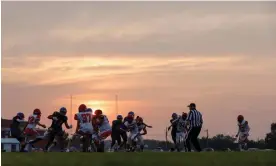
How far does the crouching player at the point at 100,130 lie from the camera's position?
86.7 feet

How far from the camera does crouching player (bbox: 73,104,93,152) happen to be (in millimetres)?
24922

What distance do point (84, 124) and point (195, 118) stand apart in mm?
4077

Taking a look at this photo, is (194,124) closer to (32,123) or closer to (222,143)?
(32,123)

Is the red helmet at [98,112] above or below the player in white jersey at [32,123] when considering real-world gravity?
above

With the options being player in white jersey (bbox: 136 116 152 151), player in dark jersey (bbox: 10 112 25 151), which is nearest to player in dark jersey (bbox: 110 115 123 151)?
player in white jersey (bbox: 136 116 152 151)

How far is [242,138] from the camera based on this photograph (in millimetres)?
31406

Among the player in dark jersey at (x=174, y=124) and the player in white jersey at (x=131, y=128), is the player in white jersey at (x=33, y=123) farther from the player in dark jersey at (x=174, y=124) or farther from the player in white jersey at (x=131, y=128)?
the player in dark jersey at (x=174, y=124)

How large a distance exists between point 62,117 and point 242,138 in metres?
10.0

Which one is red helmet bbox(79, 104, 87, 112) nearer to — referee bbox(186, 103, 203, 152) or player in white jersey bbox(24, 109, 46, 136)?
player in white jersey bbox(24, 109, 46, 136)

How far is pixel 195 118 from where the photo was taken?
83.1 ft

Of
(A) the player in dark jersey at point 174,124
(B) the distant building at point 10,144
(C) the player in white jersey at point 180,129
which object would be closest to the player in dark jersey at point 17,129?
(A) the player in dark jersey at point 174,124

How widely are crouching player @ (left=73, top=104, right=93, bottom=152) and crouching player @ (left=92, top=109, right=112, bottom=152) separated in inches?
41.8

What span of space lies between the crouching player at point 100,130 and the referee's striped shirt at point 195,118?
3.33m

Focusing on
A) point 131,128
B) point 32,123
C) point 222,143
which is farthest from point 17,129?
point 222,143
